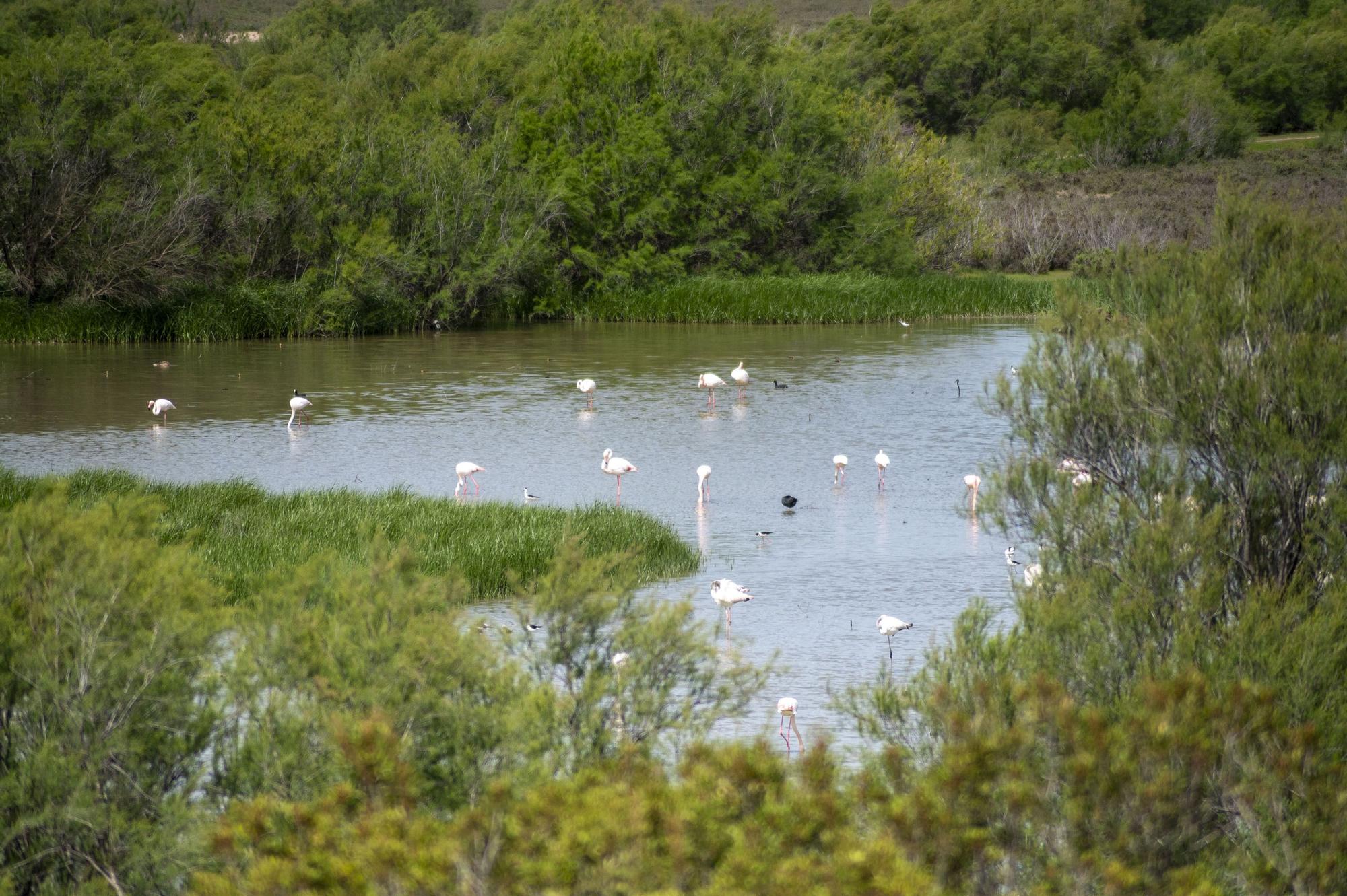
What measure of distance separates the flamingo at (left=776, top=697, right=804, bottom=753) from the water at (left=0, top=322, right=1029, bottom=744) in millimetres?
76

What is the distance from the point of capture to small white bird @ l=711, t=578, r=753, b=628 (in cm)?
1021

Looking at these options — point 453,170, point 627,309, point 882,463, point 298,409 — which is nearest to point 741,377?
point 298,409

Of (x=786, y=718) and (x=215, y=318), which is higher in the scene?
(x=215, y=318)

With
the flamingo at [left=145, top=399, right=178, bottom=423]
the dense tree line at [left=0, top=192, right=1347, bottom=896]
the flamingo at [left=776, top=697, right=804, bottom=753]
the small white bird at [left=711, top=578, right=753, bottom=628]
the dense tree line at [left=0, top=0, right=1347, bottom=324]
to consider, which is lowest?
the flamingo at [left=776, top=697, right=804, bottom=753]

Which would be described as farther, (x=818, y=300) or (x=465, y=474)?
(x=818, y=300)

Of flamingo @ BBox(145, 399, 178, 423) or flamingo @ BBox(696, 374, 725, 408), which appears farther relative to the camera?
flamingo @ BBox(696, 374, 725, 408)

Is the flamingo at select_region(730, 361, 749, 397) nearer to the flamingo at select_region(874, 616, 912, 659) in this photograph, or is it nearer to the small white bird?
the small white bird

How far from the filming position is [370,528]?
451 inches

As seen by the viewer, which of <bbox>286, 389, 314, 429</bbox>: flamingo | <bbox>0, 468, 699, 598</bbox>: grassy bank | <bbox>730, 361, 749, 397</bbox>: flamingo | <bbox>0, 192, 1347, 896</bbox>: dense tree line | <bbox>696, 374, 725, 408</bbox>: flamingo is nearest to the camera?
<bbox>0, 192, 1347, 896</bbox>: dense tree line

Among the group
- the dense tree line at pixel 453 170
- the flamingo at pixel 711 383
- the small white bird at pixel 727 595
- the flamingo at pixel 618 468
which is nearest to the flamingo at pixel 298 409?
the flamingo at pixel 711 383

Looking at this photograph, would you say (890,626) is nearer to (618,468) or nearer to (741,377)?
(618,468)

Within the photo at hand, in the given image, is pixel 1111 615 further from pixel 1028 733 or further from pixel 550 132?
pixel 550 132

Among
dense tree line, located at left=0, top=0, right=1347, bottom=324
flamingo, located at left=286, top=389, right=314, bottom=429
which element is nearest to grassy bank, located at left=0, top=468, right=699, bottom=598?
flamingo, located at left=286, top=389, right=314, bottom=429

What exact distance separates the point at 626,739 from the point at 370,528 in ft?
22.7
